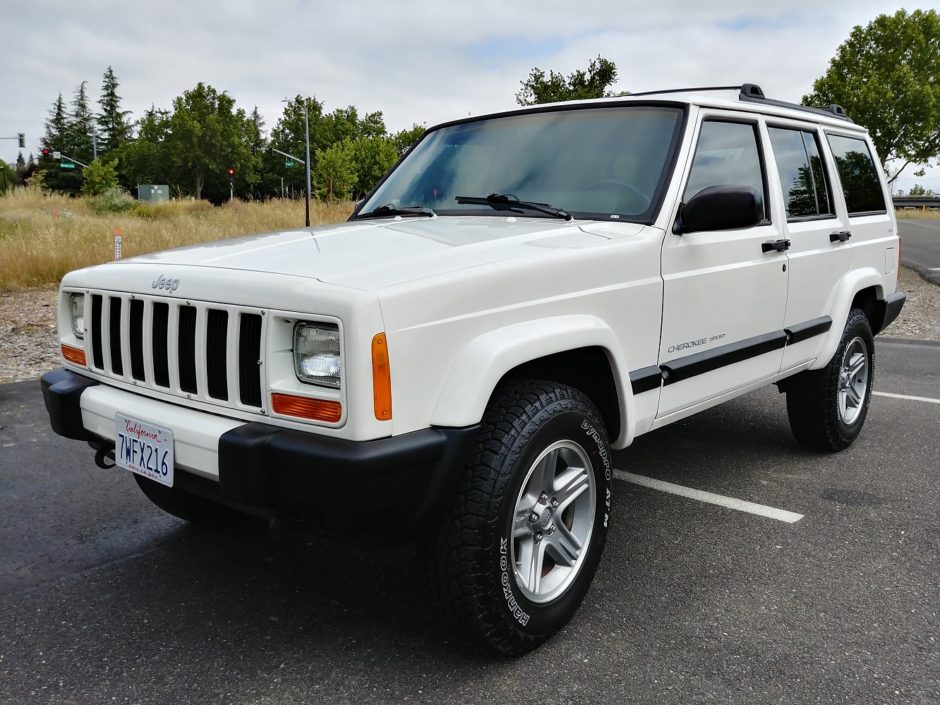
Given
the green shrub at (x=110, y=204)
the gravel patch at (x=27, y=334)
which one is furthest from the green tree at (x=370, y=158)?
the gravel patch at (x=27, y=334)

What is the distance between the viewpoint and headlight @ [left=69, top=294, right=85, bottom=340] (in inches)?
120

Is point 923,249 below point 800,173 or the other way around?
below

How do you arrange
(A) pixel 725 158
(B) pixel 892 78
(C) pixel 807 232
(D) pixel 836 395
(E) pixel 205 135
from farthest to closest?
(E) pixel 205 135
(B) pixel 892 78
(D) pixel 836 395
(C) pixel 807 232
(A) pixel 725 158

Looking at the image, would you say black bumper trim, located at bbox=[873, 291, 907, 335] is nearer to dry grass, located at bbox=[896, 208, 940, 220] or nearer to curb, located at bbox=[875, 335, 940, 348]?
curb, located at bbox=[875, 335, 940, 348]

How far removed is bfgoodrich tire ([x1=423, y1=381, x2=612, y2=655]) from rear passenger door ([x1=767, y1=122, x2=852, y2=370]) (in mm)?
1724

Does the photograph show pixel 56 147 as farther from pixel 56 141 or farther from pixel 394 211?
pixel 394 211

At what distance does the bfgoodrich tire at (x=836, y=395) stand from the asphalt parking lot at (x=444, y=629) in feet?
1.01

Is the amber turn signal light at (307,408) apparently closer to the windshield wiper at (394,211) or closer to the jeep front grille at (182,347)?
the jeep front grille at (182,347)

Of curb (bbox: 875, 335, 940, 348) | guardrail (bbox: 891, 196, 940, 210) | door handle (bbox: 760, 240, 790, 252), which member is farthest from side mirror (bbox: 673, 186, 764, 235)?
guardrail (bbox: 891, 196, 940, 210)

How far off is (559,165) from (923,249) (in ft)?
66.2

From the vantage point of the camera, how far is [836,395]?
4.48 metres

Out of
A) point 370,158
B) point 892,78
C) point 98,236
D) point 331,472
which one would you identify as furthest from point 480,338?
point 370,158

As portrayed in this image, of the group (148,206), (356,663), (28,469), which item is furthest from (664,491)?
(148,206)

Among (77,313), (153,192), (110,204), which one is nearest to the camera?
(77,313)
